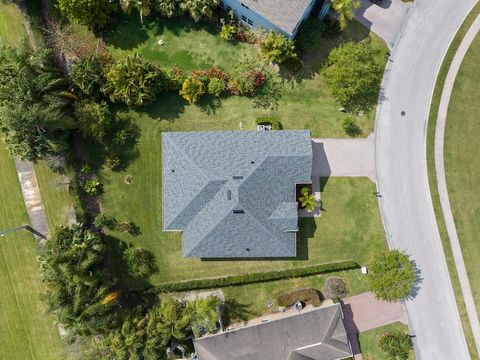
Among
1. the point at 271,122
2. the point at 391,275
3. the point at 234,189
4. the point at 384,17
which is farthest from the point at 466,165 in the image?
the point at 234,189

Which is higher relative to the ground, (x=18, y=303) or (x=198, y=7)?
(x=198, y=7)

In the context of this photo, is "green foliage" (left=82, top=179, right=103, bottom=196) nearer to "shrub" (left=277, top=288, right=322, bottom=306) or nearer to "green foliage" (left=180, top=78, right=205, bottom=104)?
"green foliage" (left=180, top=78, right=205, bottom=104)

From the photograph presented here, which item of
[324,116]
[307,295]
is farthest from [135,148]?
[307,295]

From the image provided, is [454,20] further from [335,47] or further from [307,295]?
[307,295]

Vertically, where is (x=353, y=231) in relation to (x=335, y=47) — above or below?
below

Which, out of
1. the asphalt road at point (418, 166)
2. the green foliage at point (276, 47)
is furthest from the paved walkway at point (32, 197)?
the asphalt road at point (418, 166)

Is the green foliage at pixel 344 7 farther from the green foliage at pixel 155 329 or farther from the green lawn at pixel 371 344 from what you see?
the green lawn at pixel 371 344

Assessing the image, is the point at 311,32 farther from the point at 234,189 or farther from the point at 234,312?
the point at 234,312
